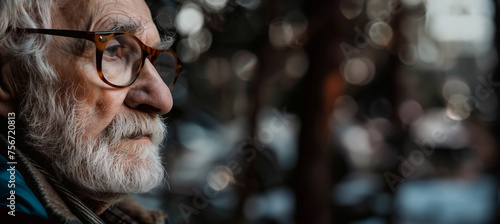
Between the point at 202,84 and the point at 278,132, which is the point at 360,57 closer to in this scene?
the point at 278,132

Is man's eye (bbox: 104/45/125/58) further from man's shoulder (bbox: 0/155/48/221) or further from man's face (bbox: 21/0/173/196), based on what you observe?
man's shoulder (bbox: 0/155/48/221)

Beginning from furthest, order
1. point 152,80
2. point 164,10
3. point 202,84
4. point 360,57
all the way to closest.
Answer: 1. point 360,57
2. point 202,84
3. point 164,10
4. point 152,80

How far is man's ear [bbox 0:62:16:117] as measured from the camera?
23.6 inches

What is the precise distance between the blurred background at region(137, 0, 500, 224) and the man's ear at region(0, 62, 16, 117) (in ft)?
0.76

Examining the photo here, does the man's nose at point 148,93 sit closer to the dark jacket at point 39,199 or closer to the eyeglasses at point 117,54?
the eyeglasses at point 117,54

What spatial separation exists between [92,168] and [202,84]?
99 centimetres

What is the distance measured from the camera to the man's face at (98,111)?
59 centimetres

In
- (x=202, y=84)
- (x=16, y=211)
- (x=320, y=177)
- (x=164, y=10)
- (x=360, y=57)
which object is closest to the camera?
(x=16, y=211)

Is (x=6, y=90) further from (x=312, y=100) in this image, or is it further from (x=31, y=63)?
(x=312, y=100)

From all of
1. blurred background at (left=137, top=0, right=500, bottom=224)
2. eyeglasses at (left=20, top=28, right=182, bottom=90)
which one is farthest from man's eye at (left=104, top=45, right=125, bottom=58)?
blurred background at (left=137, top=0, right=500, bottom=224)

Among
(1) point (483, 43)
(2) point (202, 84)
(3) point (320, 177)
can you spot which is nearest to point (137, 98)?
(2) point (202, 84)

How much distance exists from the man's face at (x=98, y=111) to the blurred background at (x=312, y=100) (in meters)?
0.13

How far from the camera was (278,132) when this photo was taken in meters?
2.17

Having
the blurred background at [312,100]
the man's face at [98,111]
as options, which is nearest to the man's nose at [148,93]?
the man's face at [98,111]
